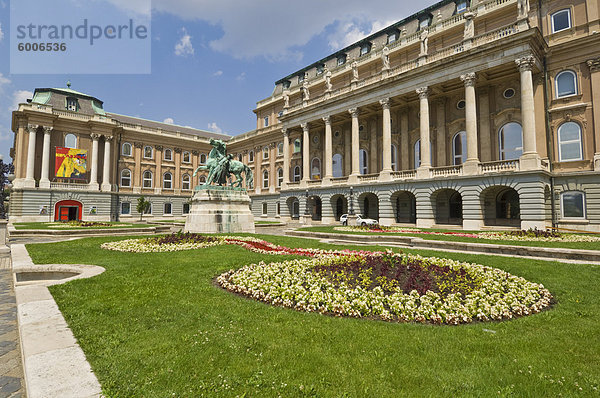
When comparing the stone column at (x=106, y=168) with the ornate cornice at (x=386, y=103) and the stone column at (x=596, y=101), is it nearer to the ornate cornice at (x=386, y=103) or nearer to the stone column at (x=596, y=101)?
the ornate cornice at (x=386, y=103)

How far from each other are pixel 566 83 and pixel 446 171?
1203 centimetres

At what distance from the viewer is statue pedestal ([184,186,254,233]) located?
19.6 meters

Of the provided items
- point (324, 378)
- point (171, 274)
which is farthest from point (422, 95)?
point (324, 378)

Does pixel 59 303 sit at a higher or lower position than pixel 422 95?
lower

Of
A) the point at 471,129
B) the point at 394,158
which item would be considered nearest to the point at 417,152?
the point at 394,158

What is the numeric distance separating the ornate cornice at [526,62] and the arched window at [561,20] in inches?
274

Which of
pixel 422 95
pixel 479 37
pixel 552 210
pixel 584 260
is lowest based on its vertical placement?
pixel 584 260

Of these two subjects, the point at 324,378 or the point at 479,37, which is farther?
the point at 479,37

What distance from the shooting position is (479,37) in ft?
84.5

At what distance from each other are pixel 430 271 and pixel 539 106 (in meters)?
27.5

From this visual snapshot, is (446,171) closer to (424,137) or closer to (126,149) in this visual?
(424,137)

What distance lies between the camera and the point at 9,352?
385 cm

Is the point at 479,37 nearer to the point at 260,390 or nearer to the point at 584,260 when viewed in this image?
the point at 584,260

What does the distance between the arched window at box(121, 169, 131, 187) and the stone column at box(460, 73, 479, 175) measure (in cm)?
4882
